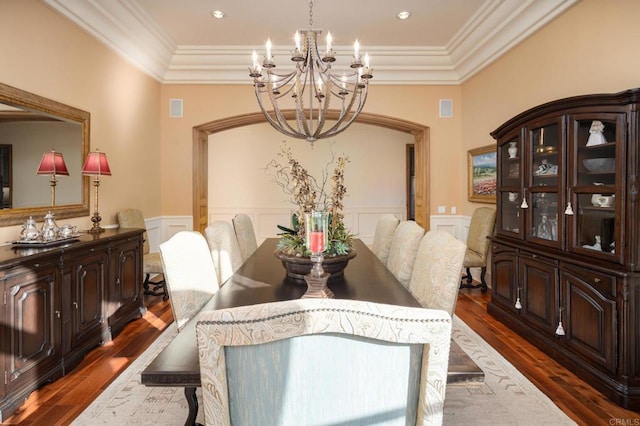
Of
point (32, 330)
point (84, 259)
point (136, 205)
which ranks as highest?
point (136, 205)

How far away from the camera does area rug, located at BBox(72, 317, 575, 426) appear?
2.20 metres

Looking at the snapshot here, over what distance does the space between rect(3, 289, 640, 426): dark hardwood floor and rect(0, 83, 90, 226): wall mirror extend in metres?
1.19

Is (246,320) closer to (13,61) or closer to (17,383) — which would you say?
(17,383)

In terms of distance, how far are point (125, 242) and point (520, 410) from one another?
3.40m

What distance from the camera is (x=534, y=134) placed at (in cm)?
334

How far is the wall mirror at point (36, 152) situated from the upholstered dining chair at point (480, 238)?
4082 millimetres

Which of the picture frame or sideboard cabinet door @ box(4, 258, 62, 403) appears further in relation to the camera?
the picture frame

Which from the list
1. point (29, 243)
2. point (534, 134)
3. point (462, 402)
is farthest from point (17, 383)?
point (534, 134)

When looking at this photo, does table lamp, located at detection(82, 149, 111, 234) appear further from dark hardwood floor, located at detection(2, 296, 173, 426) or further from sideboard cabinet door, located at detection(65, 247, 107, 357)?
dark hardwood floor, located at detection(2, 296, 173, 426)

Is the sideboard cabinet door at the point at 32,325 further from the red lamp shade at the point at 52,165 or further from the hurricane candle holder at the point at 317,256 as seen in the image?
the hurricane candle holder at the point at 317,256

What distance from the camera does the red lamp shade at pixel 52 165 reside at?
3.14 meters

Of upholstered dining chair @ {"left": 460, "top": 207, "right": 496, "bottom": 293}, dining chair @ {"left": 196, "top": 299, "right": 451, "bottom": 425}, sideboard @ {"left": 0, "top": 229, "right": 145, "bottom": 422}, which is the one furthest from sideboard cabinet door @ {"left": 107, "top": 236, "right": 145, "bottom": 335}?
upholstered dining chair @ {"left": 460, "top": 207, "right": 496, "bottom": 293}

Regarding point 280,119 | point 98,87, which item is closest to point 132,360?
point 280,119

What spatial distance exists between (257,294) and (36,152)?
7.69 feet
